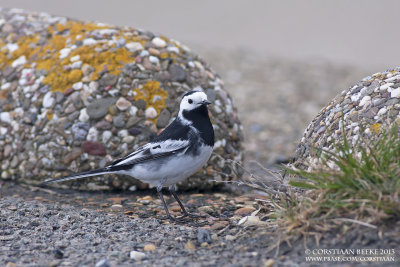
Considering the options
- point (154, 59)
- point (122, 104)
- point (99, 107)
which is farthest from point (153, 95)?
point (99, 107)

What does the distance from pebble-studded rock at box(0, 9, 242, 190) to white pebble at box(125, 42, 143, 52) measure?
11 mm

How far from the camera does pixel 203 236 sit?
4.30 m

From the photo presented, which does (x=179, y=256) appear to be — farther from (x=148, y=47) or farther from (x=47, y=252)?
(x=148, y=47)

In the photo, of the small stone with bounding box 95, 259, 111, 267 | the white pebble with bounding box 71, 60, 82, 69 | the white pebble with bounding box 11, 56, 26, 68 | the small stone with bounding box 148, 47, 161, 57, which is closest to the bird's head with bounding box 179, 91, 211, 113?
the small stone with bounding box 148, 47, 161, 57

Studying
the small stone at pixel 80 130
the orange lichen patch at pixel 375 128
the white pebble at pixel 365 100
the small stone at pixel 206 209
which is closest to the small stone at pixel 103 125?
the small stone at pixel 80 130

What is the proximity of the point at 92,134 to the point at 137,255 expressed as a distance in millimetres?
2188

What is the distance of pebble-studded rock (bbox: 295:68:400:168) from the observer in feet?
14.9

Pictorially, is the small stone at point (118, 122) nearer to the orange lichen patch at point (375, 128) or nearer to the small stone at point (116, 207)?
the small stone at point (116, 207)

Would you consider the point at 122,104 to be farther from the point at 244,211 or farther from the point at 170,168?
the point at 244,211

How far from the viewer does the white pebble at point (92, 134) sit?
19.2ft

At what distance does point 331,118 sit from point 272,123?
17.9 ft

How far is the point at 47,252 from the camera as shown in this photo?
13.7ft

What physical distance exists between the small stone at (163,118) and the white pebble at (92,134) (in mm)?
651

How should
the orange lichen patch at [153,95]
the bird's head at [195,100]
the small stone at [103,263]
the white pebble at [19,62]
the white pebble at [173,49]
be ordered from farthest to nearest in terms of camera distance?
1. the white pebble at [19,62]
2. the white pebble at [173,49]
3. the orange lichen patch at [153,95]
4. the bird's head at [195,100]
5. the small stone at [103,263]
